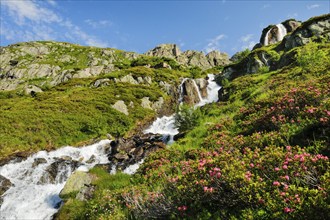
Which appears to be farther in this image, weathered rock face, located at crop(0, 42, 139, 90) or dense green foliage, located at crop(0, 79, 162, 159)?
weathered rock face, located at crop(0, 42, 139, 90)

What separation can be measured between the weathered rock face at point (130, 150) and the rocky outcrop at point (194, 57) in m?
109

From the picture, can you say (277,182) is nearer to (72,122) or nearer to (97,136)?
(97,136)

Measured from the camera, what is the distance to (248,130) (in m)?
10.9

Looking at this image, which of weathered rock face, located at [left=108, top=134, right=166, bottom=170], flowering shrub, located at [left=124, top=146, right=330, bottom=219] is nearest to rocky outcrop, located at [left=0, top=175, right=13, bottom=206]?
weathered rock face, located at [left=108, top=134, right=166, bottom=170]

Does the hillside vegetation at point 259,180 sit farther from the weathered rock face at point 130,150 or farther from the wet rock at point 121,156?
the wet rock at point 121,156

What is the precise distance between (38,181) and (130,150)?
31.0ft

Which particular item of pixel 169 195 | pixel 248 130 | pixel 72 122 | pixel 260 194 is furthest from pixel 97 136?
pixel 260 194

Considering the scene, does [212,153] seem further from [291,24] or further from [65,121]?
[291,24]

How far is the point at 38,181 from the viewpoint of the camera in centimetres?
2073

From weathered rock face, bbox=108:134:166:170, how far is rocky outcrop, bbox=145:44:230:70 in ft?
358

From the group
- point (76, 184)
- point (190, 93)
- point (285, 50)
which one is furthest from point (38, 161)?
point (285, 50)

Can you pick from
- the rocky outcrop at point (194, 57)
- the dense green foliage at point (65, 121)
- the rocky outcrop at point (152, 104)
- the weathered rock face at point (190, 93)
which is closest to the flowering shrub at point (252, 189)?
the dense green foliage at point (65, 121)

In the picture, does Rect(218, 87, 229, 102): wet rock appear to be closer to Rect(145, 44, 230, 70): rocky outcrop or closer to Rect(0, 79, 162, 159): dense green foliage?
Rect(0, 79, 162, 159): dense green foliage

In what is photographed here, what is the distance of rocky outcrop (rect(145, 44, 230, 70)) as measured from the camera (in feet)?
468
